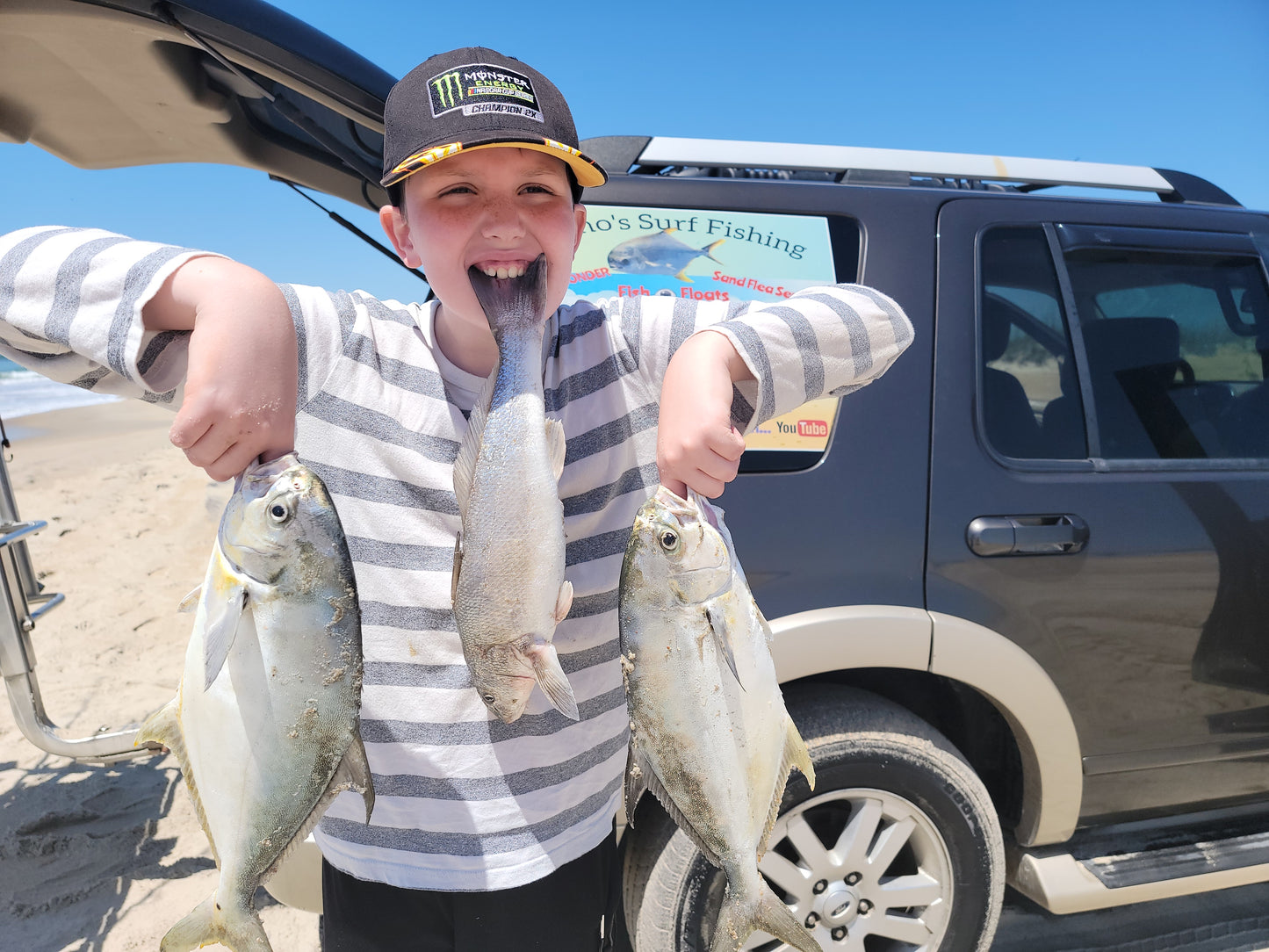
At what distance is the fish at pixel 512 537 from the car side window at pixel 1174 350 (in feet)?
6.96

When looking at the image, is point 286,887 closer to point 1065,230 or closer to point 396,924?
point 396,924

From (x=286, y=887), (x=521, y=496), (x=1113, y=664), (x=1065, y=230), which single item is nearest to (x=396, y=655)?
(x=521, y=496)

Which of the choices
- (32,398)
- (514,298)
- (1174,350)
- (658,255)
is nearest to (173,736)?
(514,298)

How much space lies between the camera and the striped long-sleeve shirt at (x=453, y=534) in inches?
53.6

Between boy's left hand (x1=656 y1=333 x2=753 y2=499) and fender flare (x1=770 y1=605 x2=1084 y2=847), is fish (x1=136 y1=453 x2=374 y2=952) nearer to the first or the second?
boy's left hand (x1=656 y1=333 x2=753 y2=499)

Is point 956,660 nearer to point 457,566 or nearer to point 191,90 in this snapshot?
point 457,566

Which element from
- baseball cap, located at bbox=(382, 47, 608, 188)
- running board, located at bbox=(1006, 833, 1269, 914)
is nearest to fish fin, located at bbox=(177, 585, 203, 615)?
baseball cap, located at bbox=(382, 47, 608, 188)

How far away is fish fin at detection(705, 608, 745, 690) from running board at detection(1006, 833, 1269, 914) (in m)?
1.87

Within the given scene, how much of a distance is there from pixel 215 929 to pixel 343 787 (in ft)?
0.96

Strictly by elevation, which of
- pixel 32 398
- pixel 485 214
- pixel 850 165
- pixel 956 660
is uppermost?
pixel 32 398

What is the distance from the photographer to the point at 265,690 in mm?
1081

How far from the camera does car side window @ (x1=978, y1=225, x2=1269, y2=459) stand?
2.43 m

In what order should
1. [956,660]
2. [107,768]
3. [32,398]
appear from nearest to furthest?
1. [956,660]
2. [107,768]
3. [32,398]

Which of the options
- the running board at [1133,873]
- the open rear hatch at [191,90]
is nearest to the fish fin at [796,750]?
the running board at [1133,873]
